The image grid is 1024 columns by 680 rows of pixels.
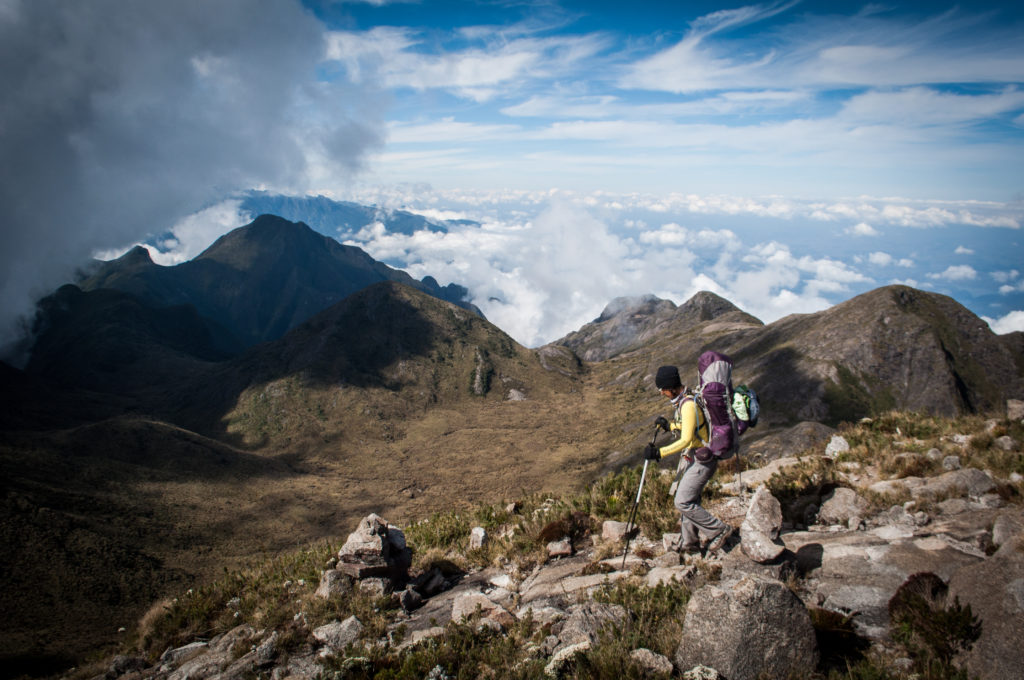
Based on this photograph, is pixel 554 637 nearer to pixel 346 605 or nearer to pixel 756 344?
pixel 346 605

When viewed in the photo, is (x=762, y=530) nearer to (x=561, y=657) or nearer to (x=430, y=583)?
(x=561, y=657)

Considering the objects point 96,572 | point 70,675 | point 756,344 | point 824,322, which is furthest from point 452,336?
point 70,675

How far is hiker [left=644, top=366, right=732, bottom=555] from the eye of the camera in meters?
8.48

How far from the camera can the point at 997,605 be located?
534 cm

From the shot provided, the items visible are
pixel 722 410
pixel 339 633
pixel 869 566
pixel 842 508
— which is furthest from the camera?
pixel 842 508

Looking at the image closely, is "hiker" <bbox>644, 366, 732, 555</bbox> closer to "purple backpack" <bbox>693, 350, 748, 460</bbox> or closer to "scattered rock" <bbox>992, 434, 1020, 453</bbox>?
"purple backpack" <bbox>693, 350, 748, 460</bbox>

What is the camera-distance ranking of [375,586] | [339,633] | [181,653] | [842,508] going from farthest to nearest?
[181,653] → [375,586] → [842,508] → [339,633]

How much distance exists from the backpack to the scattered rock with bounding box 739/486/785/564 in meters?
1.02

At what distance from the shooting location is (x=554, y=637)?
6773mm

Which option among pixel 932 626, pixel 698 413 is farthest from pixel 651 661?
pixel 698 413

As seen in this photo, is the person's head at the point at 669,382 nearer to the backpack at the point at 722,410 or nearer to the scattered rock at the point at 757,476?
the backpack at the point at 722,410

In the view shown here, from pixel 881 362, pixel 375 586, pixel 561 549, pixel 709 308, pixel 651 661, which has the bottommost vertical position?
pixel 375 586

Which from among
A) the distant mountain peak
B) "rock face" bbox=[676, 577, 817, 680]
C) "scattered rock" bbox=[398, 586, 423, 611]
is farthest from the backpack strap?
the distant mountain peak

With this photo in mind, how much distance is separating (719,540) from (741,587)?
3189 mm
